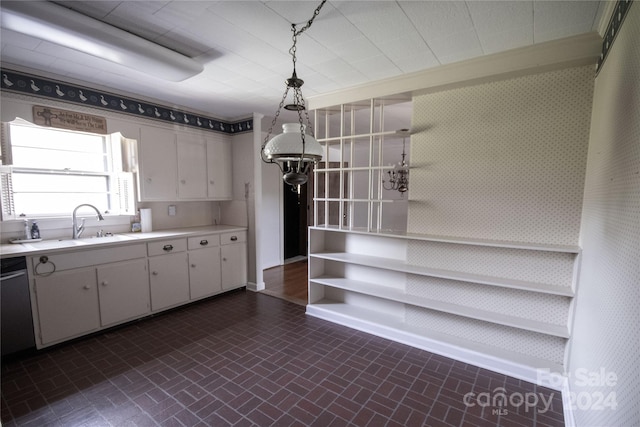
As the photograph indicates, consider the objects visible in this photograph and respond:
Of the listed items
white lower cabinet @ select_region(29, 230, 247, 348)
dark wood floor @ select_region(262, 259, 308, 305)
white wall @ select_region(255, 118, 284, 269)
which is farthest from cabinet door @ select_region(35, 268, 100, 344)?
white wall @ select_region(255, 118, 284, 269)

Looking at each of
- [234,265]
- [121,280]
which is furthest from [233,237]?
[121,280]

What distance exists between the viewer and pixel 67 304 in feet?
8.45

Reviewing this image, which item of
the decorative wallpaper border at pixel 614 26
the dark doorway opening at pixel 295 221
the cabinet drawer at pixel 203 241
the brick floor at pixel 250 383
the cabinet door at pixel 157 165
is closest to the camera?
the decorative wallpaper border at pixel 614 26

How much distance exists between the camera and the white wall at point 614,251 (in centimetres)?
104

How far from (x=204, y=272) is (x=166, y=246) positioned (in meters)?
0.62

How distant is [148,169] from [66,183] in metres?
0.80

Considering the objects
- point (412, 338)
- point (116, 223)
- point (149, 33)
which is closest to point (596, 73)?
point (412, 338)

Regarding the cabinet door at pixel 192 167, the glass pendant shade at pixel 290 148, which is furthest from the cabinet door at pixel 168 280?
the glass pendant shade at pixel 290 148

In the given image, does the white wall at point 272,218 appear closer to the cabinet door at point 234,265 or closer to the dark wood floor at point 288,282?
the dark wood floor at point 288,282

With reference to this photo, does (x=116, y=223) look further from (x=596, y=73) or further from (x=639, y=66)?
(x=596, y=73)

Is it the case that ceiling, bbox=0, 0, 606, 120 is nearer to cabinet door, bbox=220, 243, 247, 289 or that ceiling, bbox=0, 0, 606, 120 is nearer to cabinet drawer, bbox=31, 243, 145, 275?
cabinet drawer, bbox=31, 243, 145, 275

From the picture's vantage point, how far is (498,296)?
7.90ft

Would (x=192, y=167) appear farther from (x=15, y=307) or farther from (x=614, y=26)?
(x=614, y=26)

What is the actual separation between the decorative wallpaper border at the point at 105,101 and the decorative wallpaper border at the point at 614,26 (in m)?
3.56
